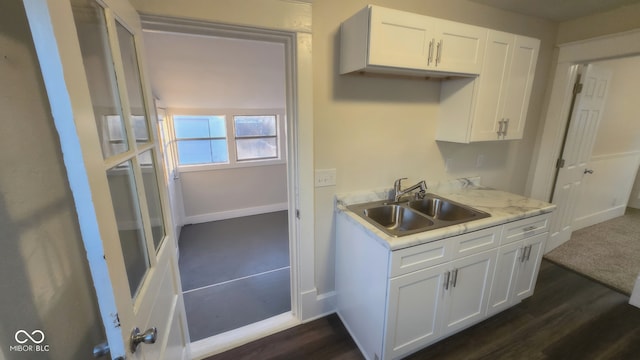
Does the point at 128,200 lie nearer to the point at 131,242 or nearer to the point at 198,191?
the point at 131,242

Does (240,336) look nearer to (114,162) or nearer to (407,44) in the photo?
(114,162)

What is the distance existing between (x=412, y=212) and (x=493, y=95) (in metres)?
1.06

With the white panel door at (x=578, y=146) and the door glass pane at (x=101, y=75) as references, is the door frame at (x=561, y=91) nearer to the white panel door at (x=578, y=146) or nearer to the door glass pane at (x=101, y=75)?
the white panel door at (x=578, y=146)

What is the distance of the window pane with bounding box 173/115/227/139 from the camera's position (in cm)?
388

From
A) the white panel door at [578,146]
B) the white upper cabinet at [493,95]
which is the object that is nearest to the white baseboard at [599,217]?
the white panel door at [578,146]

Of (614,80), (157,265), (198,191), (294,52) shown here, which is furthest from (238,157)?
(614,80)

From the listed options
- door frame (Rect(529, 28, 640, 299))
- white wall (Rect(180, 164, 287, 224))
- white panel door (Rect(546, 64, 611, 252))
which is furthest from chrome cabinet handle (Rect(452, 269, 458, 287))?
white wall (Rect(180, 164, 287, 224))

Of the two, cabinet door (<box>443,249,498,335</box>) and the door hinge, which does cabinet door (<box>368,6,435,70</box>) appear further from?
the door hinge

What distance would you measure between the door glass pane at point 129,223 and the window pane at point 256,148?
3.49 m

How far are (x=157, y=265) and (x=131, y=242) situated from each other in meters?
0.22

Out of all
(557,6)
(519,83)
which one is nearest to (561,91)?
(557,6)

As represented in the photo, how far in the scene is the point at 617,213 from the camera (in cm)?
384

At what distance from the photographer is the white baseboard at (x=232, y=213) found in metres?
4.08

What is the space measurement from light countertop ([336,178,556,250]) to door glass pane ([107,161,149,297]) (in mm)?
1108
